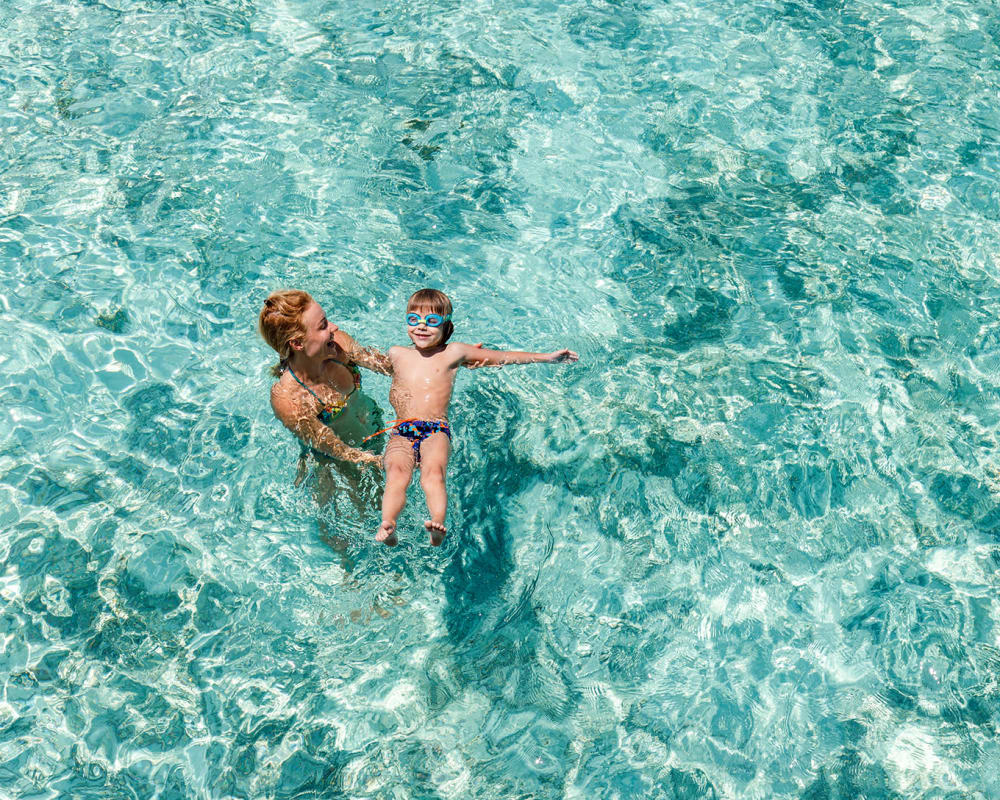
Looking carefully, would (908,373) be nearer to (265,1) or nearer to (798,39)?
(798,39)

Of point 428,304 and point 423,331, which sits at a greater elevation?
point 428,304

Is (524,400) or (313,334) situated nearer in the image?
(313,334)

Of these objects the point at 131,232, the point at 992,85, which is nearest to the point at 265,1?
the point at 131,232

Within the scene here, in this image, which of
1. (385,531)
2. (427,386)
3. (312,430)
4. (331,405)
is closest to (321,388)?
(331,405)

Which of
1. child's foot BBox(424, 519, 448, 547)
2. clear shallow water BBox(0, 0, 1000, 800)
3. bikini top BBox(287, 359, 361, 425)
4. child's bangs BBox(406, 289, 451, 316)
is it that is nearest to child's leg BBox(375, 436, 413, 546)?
child's foot BBox(424, 519, 448, 547)

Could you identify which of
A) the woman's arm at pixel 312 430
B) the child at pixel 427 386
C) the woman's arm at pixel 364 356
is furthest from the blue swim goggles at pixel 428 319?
the woman's arm at pixel 312 430

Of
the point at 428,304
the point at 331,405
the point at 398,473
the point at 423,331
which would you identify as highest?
the point at 428,304

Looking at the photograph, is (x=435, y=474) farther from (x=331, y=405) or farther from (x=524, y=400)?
(x=524, y=400)

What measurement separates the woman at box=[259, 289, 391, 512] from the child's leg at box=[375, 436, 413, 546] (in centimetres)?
10

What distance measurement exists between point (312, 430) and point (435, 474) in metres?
0.66

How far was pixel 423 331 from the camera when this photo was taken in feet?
15.1

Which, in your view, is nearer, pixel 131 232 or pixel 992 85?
pixel 131 232

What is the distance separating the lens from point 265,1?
337 inches

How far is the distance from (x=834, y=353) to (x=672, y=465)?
148 centimetres
